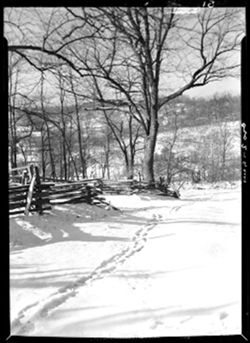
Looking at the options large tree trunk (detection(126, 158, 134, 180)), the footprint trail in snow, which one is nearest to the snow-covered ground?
the footprint trail in snow

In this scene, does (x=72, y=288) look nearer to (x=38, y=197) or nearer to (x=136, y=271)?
(x=136, y=271)

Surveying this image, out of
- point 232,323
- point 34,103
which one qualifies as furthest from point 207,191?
point 34,103

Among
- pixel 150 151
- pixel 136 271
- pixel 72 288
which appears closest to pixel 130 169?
pixel 150 151

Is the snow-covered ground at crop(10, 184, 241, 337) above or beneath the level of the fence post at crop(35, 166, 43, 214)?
beneath

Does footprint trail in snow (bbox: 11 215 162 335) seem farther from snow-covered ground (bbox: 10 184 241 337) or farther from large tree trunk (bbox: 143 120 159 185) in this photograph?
large tree trunk (bbox: 143 120 159 185)

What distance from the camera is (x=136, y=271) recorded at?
1.62 meters

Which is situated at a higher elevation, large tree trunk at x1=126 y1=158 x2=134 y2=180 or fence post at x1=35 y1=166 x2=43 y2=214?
large tree trunk at x1=126 y1=158 x2=134 y2=180

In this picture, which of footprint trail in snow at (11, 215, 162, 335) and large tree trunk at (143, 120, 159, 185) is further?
large tree trunk at (143, 120, 159, 185)

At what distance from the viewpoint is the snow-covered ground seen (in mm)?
1430

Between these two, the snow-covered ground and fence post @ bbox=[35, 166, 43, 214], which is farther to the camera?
fence post @ bbox=[35, 166, 43, 214]

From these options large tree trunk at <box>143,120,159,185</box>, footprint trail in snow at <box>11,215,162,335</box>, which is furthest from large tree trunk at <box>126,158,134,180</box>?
footprint trail in snow at <box>11,215,162,335</box>

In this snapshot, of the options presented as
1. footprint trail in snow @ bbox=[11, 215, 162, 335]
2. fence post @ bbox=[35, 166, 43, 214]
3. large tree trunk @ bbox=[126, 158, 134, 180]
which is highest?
large tree trunk @ bbox=[126, 158, 134, 180]

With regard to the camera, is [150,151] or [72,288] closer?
[72,288]

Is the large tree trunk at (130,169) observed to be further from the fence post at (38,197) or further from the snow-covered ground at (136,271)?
the fence post at (38,197)
